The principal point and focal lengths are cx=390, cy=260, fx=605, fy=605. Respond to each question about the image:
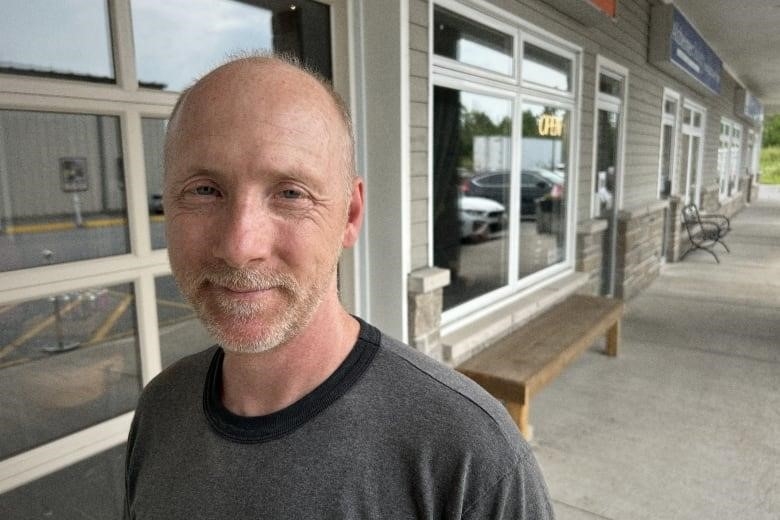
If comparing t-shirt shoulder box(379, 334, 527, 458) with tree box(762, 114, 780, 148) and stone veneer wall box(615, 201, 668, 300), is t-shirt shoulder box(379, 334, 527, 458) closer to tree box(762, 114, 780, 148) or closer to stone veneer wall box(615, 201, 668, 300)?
stone veneer wall box(615, 201, 668, 300)

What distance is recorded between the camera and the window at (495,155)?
127 inches

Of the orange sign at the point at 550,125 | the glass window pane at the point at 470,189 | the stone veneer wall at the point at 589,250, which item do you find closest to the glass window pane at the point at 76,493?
the glass window pane at the point at 470,189

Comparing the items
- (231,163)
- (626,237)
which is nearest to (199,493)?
(231,163)

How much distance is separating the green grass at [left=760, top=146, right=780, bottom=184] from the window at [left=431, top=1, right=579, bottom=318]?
34440 mm

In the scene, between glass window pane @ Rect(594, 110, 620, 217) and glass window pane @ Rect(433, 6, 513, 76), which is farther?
glass window pane @ Rect(594, 110, 620, 217)

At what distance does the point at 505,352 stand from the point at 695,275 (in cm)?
572

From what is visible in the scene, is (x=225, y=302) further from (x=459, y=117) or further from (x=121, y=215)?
(x=459, y=117)

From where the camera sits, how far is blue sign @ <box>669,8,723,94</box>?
6.58m

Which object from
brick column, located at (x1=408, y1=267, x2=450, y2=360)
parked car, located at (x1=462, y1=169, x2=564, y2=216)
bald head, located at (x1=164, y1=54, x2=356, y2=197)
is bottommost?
brick column, located at (x1=408, y1=267, x2=450, y2=360)

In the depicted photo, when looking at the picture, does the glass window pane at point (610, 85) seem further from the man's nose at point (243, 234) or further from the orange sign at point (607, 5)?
the man's nose at point (243, 234)

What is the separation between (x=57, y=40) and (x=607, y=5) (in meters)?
4.01

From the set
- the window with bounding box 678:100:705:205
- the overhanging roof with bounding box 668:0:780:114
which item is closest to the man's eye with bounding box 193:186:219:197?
the overhanging roof with bounding box 668:0:780:114

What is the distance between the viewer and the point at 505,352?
3.44m

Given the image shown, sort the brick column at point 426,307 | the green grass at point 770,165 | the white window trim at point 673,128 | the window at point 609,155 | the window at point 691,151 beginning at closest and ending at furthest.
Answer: the brick column at point 426,307 < the window at point 609,155 < the white window trim at point 673,128 < the window at point 691,151 < the green grass at point 770,165
